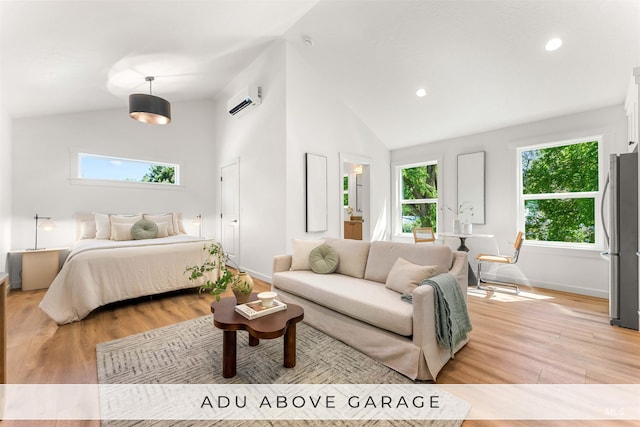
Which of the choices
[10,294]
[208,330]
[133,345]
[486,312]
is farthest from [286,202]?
[10,294]

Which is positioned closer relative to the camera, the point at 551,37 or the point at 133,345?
the point at 133,345

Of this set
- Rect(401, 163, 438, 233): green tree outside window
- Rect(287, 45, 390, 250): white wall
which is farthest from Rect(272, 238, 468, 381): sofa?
Rect(401, 163, 438, 233): green tree outside window

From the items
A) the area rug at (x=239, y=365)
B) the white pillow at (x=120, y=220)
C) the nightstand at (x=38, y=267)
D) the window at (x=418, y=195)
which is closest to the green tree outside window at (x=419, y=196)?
the window at (x=418, y=195)

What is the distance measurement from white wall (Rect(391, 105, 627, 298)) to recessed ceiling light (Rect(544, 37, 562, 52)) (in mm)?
1388

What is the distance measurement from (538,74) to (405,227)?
3.22 meters

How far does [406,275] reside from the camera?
2363 millimetres

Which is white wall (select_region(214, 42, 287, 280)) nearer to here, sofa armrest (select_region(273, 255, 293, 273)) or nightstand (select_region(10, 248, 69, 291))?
sofa armrest (select_region(273, 255, 293, 273))

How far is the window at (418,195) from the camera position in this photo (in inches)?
212

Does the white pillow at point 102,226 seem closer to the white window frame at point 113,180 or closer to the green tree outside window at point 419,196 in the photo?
the white window frame at point 113,180

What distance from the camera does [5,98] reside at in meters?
3.38

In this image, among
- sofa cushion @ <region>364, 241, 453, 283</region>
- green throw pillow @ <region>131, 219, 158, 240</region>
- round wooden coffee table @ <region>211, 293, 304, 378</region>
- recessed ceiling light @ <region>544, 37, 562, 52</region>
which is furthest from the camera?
green throw pillow @ <region>131, 219, 158, 240</region>

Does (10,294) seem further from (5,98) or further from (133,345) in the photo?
(133,345)

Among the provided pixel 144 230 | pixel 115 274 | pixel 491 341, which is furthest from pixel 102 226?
pixel 491 341

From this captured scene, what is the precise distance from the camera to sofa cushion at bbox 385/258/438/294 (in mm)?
2279
